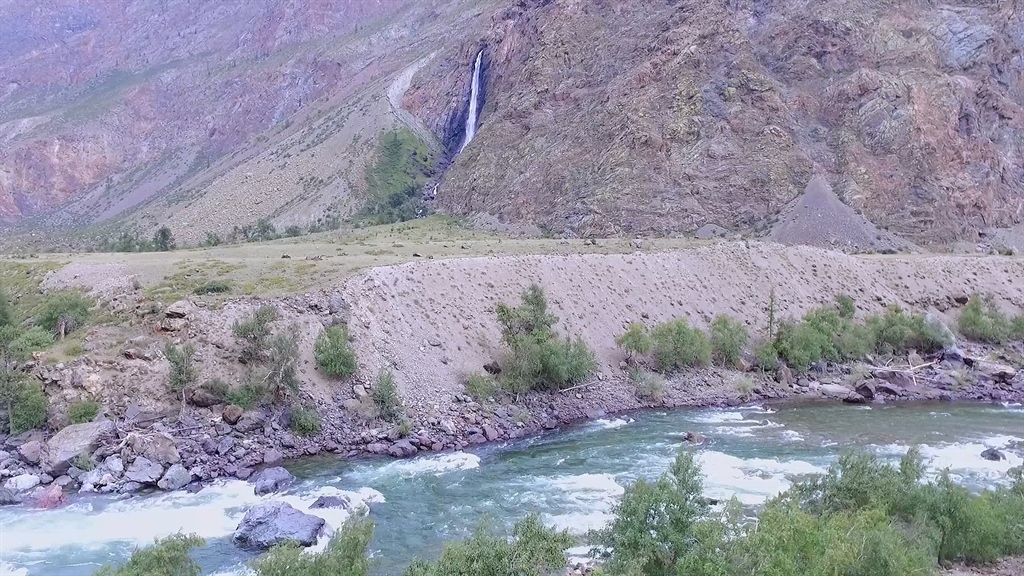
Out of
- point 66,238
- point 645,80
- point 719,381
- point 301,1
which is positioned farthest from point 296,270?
point 301,1

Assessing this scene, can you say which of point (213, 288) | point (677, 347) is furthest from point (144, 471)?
point (677, 347)

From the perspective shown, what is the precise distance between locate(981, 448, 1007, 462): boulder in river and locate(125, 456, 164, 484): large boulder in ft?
113

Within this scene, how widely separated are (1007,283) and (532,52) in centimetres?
6576

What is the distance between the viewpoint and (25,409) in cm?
3109

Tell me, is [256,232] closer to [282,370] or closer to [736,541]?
[282,370]

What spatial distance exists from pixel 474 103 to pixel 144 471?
9347cm

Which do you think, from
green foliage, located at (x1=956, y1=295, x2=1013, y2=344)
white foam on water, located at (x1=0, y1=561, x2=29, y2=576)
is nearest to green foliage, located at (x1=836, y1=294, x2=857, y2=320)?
green foliage, located at (x1=956, y1=295, x2=1013, y2=344)

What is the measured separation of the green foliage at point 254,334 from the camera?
35.2 meters

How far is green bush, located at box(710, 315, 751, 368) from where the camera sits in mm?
45844

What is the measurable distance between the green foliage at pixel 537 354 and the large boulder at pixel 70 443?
1878 cm

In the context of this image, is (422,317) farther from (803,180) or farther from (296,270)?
(803,180)

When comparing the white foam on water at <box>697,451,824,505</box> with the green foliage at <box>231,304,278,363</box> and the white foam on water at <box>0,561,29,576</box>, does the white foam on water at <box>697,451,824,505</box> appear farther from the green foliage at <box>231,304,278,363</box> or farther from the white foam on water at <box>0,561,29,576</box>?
the white foam on water at <box>0,561,29,576</box>

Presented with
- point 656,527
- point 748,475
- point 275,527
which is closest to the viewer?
point 656,527

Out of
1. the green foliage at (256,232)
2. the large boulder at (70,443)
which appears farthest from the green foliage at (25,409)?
the green foliage at (256,232)
